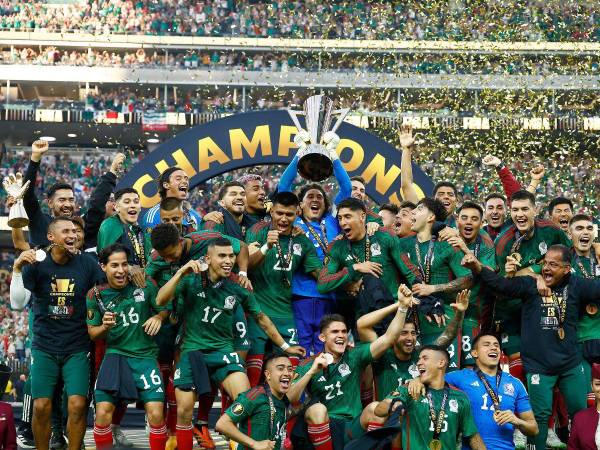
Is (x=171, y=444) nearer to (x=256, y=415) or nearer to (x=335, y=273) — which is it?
(x=256, y=415)

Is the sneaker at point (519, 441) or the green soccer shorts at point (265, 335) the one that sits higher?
the green soccer shorts at point (265, 335)

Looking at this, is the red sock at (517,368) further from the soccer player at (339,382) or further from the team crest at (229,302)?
the team crest at (229,302)

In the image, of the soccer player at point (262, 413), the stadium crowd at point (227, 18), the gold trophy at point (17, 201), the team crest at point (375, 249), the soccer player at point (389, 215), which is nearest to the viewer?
the soccer player at point (262, 413)

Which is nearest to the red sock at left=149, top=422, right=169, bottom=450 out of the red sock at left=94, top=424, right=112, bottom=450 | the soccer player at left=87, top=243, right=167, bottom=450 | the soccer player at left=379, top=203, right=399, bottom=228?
the soccer player at left=87, top=243, right=167, bottom=450

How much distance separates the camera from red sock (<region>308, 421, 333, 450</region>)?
8.34 meters

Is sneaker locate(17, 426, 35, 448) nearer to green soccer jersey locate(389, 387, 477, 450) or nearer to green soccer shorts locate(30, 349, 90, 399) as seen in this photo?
green soccer shorts locate(30, 349, 90, 399)

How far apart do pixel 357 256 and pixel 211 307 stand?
130 cm

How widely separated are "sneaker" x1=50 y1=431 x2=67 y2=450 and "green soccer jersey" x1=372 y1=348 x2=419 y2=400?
2.90 meters

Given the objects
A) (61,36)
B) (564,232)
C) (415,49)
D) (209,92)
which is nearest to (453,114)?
(415,49)

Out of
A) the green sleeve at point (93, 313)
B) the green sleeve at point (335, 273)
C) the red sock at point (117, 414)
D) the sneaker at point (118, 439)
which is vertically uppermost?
the green sleeve at point (335, 273)

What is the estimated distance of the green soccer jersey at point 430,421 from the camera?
8.15m

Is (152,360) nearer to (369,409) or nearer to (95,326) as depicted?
(95,326)

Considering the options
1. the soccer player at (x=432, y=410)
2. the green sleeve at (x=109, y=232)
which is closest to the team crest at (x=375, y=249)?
the soccer player at (x=432, y=410)

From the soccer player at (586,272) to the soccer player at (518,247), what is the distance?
0.49ft
